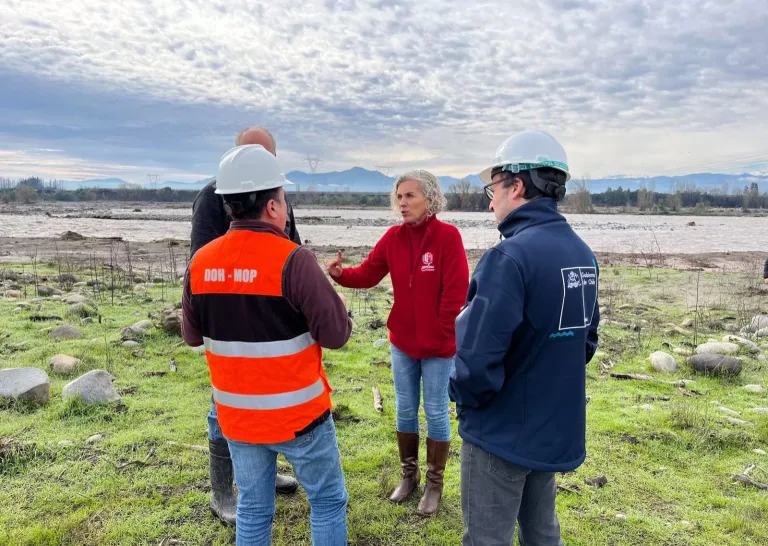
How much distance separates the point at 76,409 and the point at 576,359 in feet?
17.0

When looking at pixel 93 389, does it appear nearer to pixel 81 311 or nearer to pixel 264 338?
pixel 264 338

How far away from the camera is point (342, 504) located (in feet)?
8.42

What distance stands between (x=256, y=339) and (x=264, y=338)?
0.12ft

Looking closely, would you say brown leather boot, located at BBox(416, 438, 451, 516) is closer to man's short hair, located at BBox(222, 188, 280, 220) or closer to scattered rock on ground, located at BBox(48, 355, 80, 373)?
man's short hair, located at BBox(222, 188, 280, 220)

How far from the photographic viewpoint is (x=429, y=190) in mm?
3578

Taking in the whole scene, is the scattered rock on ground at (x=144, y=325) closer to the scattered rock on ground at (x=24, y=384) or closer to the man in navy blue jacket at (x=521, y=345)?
the scattered rock on ground at (x=24, y=384)

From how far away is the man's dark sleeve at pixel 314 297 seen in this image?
7.30 feet

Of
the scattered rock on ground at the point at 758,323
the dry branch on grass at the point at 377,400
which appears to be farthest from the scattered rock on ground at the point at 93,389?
the scattered rock on ground at the point at 758,323

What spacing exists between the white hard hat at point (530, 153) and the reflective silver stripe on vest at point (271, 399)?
54.3 inches

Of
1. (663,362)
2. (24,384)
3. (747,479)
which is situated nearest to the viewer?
(747,479)

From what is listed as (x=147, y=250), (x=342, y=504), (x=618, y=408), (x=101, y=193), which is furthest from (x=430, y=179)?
(x=101, y=193)

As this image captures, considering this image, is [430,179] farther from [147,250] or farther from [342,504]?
[147,250]

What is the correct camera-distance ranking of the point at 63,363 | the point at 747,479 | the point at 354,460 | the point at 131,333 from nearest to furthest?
the point at 747,479 → the point at 354,460 → the point at 63,363 → the point at 131,333

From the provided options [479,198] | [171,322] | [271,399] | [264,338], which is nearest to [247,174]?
[264,338]
